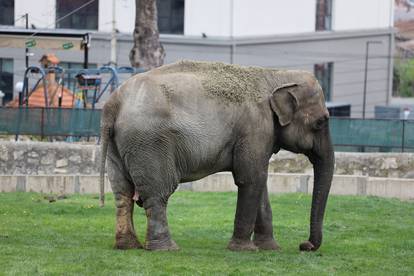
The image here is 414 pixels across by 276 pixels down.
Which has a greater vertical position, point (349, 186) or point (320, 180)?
point (320, 180)

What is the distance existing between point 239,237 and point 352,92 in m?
48.3

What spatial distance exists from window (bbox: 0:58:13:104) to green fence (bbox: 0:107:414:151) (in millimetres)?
24667

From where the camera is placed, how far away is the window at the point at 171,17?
176ft

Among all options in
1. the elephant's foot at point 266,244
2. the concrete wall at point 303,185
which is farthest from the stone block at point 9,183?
the elephant's foot at point 266,244

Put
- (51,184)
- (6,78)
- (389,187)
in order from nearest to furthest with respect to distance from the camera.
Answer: (51,184) < (389,187) < (6,78)

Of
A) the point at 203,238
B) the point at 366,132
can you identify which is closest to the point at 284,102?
the point at 203,238

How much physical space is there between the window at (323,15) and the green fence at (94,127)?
93.5 feet

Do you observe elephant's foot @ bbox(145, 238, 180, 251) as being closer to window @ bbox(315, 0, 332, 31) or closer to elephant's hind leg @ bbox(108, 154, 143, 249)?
elephant's hind leg @ bbox(108, 154, 143, 249)

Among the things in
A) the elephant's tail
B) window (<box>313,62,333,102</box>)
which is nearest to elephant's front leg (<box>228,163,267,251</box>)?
the elephant's tail

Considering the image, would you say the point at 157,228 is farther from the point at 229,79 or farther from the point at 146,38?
the point at 146,38

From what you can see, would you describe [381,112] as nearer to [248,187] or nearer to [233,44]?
[233,44]

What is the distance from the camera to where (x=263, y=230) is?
16.5 m

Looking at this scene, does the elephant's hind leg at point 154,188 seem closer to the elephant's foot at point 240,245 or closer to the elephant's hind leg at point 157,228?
the elephant's hind leg at point 157,228

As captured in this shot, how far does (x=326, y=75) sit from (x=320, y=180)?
146ft
